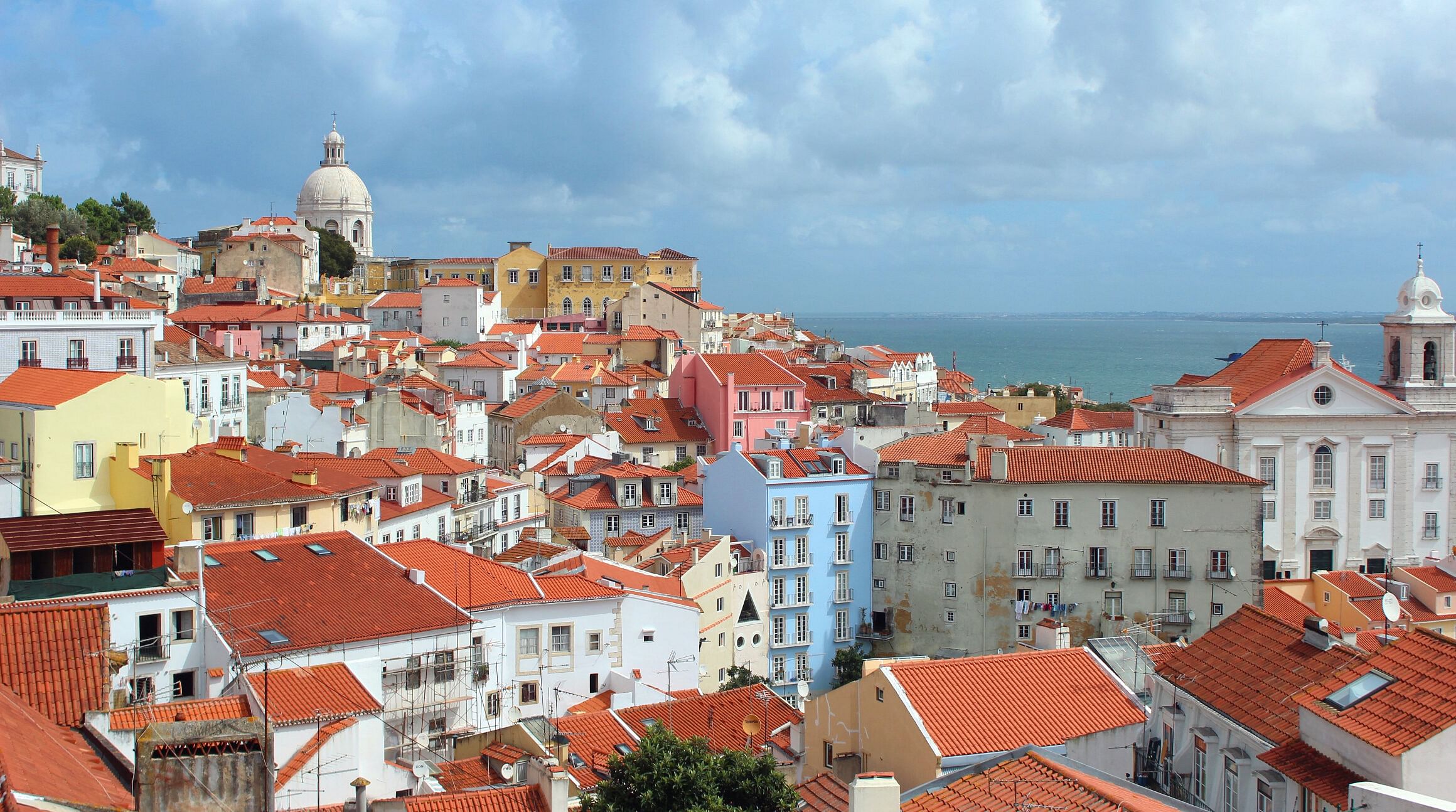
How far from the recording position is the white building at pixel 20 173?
326ft

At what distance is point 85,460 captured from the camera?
82.7 ft

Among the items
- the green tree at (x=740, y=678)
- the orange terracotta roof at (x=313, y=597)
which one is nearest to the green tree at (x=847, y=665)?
the green tree at (x=740, y=678)

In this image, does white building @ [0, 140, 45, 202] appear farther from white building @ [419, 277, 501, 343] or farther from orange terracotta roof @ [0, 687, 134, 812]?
orange terracotta roof @ [0, 687, 134, 812]

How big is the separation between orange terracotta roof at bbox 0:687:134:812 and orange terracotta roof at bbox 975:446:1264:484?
26789mm

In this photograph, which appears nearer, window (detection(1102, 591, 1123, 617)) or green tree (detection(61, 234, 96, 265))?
window (detection(1102, 591, 1123, 617))

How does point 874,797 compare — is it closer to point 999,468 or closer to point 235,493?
Answer: point 235,493

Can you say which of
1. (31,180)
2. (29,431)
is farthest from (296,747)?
(31,180)

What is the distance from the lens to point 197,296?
3147 inches

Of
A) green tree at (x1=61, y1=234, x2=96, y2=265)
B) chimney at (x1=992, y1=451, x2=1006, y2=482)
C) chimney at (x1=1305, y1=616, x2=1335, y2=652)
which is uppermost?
green tree at (x1=61, y1=234, x2=96, y2=265)

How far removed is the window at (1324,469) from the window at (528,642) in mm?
29011

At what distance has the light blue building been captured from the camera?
37.6m

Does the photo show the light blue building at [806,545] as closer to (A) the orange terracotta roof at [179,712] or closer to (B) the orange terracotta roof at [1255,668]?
(B) the orange terracotta roof at [1255,668]

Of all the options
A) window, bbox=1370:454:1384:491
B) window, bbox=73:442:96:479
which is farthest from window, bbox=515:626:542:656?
window, bbox=1370:454:1384:491

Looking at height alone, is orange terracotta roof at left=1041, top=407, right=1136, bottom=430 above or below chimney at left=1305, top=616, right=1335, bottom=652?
above
